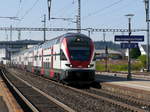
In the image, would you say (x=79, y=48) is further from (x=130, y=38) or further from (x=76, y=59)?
(x=130, y=38)

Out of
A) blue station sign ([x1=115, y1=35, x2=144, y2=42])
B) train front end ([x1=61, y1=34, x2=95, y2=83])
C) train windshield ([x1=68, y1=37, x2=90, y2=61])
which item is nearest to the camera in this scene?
train front end ([x1=61, y1=34, x2=95, y2=83])

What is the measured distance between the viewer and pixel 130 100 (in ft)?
62.0

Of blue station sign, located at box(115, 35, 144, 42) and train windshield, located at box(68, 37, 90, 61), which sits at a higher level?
blue station sign, located at box(115, 35, 144, 42)

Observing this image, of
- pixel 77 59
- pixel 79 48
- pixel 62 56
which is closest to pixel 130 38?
pixel 79 48

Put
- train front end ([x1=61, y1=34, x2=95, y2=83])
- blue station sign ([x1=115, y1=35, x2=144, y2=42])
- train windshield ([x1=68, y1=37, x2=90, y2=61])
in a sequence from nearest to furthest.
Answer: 1. train front end ([x1=61, y1=34, x2=95, y2=83])
2. train windshield ([x1=68, y1=37, x2=90, y2=61])
3. blue station sign ([x1=115, y1=35, x2=144, y2=42])

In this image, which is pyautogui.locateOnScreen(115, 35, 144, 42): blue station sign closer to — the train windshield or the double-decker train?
the double-decker train

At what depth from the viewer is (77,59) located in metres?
26.0

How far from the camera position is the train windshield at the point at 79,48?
1028 inches

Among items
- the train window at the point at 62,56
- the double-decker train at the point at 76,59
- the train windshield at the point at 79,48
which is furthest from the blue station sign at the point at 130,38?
the train window at the point at 62,56

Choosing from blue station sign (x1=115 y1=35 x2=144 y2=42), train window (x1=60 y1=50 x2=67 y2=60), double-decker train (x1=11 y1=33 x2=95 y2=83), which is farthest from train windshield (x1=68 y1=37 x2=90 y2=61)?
blue station sign (x1=115 y1=35 x2=144 y2=42)

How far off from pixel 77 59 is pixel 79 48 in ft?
2.69

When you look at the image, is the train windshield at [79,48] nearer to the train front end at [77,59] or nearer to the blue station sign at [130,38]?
the train front end at [77,59]

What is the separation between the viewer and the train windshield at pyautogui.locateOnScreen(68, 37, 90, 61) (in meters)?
26.1

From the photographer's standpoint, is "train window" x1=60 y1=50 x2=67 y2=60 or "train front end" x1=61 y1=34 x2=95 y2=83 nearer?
"train front end" x1=61 y1=34 x2=95 y2=83
